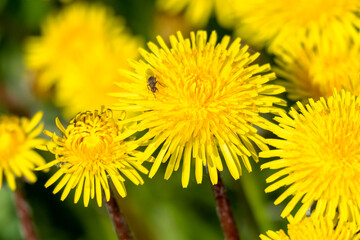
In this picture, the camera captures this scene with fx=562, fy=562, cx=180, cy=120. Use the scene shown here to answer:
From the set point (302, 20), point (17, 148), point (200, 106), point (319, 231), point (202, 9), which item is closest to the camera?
point (319, 231)

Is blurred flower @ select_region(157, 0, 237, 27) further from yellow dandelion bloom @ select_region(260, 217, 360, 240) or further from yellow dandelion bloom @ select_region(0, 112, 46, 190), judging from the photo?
yellow dandelion bloom @ select_region(260, 217, 360, 240)

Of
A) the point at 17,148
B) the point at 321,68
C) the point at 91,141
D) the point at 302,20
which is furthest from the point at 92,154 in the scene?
the point at 302,20

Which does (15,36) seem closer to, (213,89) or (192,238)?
(192,238)

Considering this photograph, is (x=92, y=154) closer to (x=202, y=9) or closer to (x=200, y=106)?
(x=200, y=106)

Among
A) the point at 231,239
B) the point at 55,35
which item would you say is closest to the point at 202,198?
the point at 231,239

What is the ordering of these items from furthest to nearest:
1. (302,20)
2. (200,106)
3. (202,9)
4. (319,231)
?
A: (202,9) → (302,20) → (200,106) → (319,231)

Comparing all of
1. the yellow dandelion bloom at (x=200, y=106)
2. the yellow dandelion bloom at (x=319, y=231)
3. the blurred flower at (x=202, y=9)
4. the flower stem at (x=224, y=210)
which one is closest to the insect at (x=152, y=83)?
the yellow dandelion bloom at (x=200, y=106)
